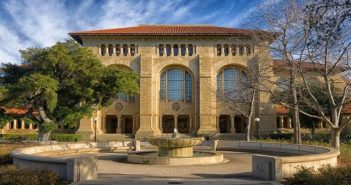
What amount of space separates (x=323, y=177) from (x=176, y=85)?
43.4m

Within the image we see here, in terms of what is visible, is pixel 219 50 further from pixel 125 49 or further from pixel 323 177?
pixel 323 177

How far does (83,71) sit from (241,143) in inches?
535

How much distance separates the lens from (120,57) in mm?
52969

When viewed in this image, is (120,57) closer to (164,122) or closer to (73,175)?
(164,122)

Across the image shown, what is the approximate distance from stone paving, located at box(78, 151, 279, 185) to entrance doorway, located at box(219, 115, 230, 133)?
120 feet

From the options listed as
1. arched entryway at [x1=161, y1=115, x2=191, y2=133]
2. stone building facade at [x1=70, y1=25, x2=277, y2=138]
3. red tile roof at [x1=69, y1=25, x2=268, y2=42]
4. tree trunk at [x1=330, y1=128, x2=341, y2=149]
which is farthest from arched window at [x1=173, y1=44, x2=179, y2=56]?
tree trunk at [x1=330, y1=128, x2=341, y2=149]

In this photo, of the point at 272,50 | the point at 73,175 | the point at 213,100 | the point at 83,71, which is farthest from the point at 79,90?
the point at 213,100

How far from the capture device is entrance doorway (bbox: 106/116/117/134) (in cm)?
5619

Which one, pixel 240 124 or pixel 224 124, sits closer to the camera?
pixel 240 124

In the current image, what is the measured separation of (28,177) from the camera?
11336 mm

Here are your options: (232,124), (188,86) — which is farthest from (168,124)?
(232,124)

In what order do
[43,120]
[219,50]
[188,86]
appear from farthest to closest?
[188,86]
[219,50]
[43,120]

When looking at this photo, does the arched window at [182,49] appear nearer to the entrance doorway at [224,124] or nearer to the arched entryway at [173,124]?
the arched entryway at [173,124]

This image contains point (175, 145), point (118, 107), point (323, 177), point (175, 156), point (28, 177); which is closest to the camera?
point (323, 177)
